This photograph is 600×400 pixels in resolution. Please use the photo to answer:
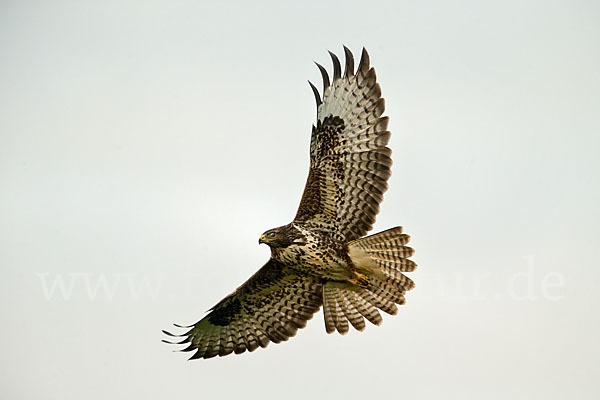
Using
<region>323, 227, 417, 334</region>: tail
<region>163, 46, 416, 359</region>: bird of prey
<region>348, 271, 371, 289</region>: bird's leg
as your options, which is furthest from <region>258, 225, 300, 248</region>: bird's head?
<region>348, 271, 371, 289</region>: bird's leg

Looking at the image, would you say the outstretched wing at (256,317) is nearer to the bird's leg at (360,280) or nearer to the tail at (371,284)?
the tail at (371,284)

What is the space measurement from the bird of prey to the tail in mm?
16

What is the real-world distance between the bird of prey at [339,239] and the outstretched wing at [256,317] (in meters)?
0.02

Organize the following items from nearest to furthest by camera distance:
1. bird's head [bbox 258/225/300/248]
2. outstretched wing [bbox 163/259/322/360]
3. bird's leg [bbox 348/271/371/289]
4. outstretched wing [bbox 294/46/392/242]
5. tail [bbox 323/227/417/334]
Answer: outstretched wing [bbox 294/46/392/242] < bird's head [bbox 258/225/300/248] < tail [bbox 323/227/417/334] < bird's leg [bbox 348/271/371/289] < outstretched wing [bbox 163/259/322/360]

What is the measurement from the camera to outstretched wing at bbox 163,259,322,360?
13281mm

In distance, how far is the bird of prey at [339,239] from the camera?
12.0 m

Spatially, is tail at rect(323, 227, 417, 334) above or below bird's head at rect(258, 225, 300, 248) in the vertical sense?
below

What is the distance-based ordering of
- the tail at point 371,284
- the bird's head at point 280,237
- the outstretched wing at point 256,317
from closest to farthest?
the bird's head at point 280,237 < the tail at point 371,284 < the outstretched wing at point 256,317

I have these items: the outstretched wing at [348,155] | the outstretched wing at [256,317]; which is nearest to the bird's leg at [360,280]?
the outstretched wing at [348,155]

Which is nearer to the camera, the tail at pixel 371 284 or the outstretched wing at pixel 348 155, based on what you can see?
the outstretched wing at pixel 348 155

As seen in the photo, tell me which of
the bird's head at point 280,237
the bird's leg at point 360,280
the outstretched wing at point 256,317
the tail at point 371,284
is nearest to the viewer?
the bird's head at point 280,237

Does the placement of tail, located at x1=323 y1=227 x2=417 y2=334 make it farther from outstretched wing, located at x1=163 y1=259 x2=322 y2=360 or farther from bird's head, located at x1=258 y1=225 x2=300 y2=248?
bird's head, located at x1=258 y1=225 x2=300 y2=248

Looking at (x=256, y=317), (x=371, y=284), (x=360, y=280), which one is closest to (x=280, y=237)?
(x=360, y=280)

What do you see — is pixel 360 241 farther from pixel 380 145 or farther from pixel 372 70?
pixel 372 70
